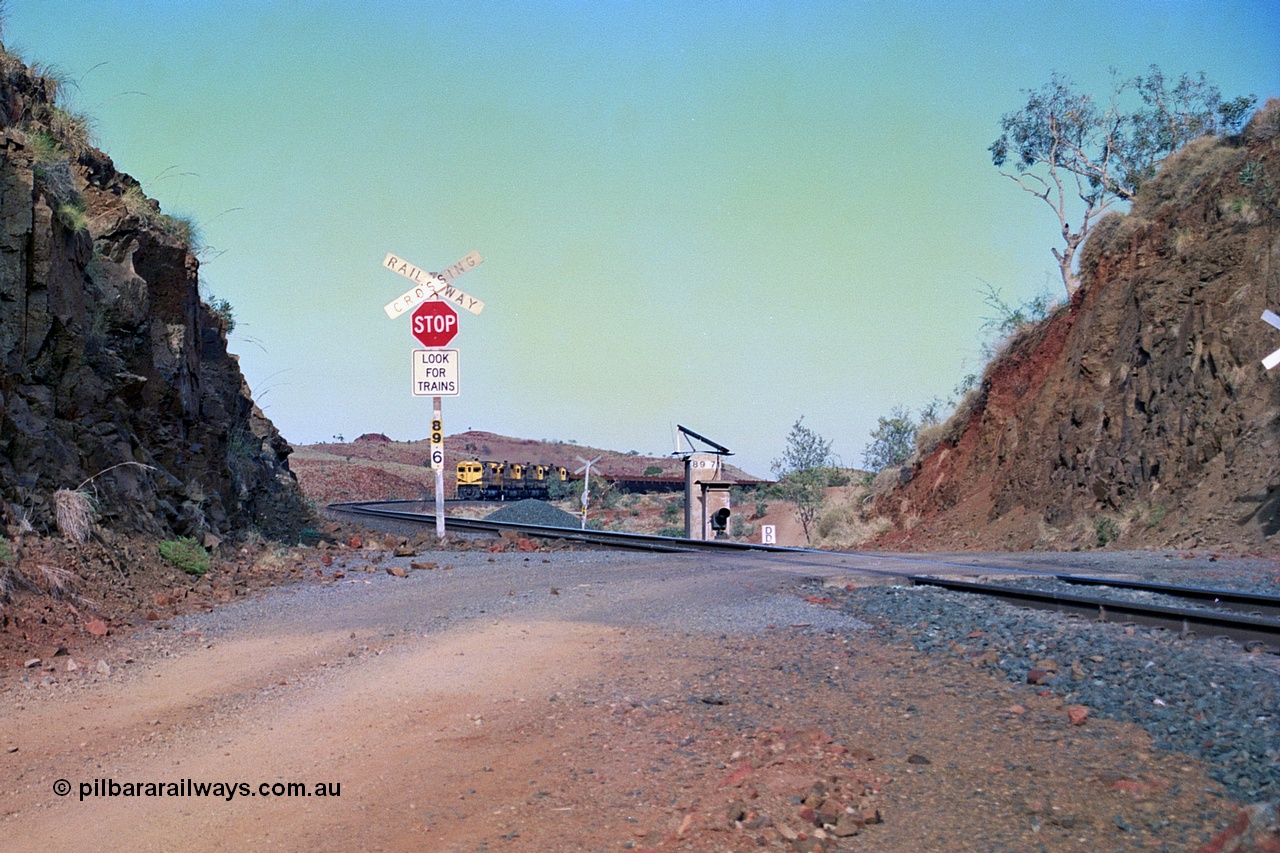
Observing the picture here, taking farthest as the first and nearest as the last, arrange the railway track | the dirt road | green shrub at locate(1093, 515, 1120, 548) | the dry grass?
green shrub at locate(1093, 515, 1120, 548)
the dry grass
the railway track
the dirt road

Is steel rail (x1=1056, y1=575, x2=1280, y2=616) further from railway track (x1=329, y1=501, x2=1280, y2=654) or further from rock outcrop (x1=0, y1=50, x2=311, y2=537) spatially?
rock outcrop (x1=0, y1=50, x2=311, y2=537)

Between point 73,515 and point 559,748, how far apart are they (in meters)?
6.99

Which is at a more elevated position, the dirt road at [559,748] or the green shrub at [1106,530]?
the green shrub at [1106,530]

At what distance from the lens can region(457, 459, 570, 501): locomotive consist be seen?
60.3 m

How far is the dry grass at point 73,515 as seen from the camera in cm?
1016

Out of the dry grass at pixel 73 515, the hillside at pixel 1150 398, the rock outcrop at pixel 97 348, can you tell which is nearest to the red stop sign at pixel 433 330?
the rock outcrop at pixel 97 348

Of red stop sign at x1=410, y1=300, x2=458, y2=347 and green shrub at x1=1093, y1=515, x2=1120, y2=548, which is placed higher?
red stop sign at x1=410, y1=300, x2=458, y2=347

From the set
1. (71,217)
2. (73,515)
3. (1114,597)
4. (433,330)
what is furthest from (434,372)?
(1114,597)

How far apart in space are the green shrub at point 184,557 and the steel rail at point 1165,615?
8.55 meters

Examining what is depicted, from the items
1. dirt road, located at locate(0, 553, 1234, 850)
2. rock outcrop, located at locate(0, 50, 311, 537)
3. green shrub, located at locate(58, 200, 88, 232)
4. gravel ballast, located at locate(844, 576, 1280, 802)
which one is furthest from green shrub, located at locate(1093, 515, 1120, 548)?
green shrub, located at locate(58, 200, 88, 232)

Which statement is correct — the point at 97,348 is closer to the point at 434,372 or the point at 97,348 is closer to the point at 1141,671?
the point at 434,372

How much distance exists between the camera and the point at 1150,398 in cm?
2233

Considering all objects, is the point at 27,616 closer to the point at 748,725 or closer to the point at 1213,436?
the point at 748,725

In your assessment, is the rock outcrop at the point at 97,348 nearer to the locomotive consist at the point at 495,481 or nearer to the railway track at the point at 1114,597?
the railway track at the point at 1114,597
